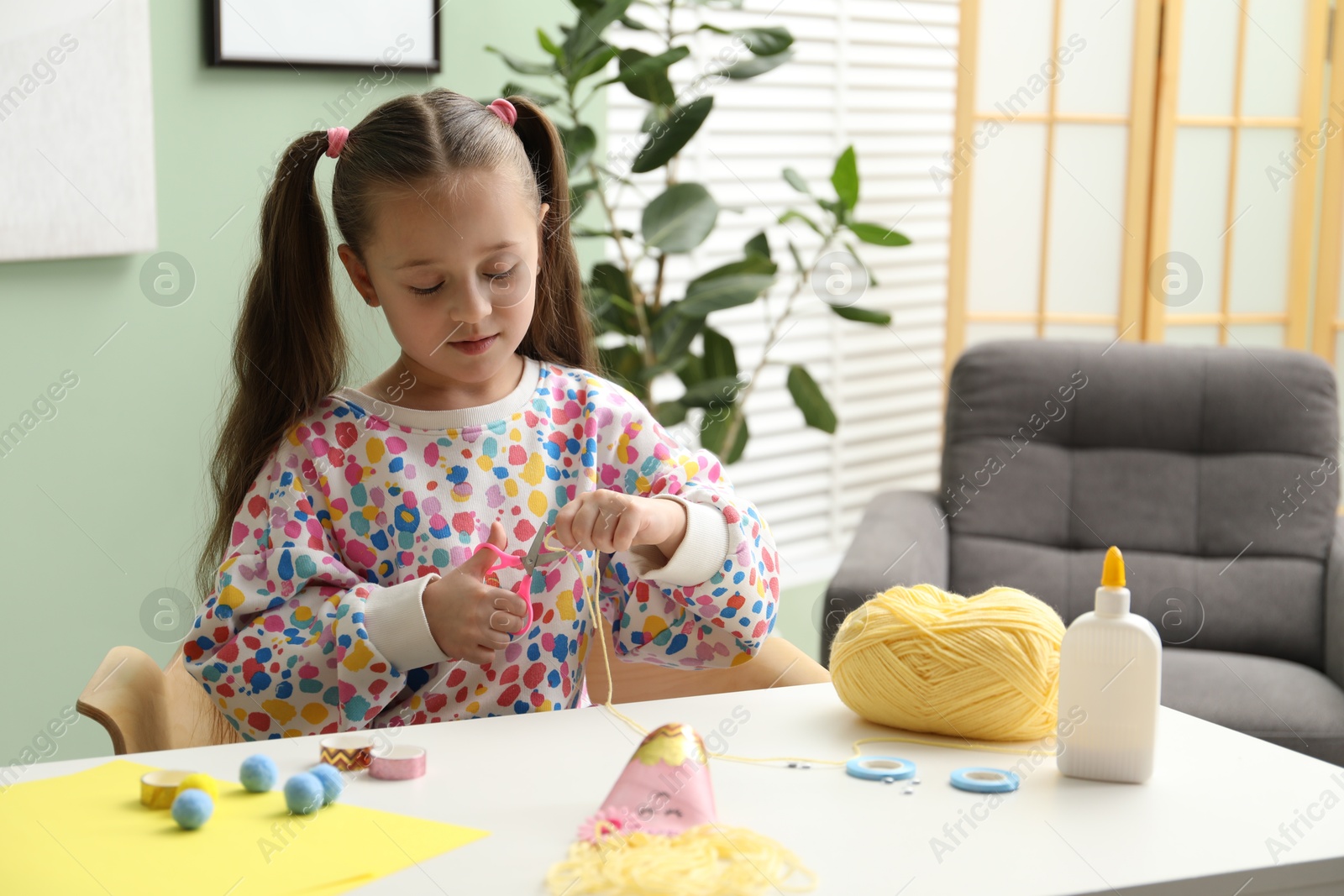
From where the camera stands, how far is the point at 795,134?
10.5 ft

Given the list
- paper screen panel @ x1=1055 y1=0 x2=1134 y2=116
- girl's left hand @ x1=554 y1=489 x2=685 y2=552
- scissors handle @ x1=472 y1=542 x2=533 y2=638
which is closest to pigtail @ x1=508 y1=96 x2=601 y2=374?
scissors handle @ x1=472 y1=542 x2=533 y2=638

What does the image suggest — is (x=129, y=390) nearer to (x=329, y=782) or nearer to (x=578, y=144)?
(x=578, y=144)

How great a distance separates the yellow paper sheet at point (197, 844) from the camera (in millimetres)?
805

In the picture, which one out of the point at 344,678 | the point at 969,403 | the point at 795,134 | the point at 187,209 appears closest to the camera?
the point at 344,678

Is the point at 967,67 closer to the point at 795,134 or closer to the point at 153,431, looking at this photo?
the point at 795,134

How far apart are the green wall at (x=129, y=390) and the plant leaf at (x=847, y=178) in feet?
2.92

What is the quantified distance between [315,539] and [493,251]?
0.34m

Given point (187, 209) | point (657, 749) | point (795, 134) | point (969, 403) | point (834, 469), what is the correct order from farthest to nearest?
point (834, 469) < point (795, 134) < point (969, 403) < point (187, 209) < point (657, 749)

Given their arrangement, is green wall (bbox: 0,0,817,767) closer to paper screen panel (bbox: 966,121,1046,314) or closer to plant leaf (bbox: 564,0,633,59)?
plant leaf (bbox: 564,0,633,59)

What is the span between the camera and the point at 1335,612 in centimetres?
226

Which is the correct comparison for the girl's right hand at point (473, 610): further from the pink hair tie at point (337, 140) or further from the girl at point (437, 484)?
the pink hair tie at point (337, 140)

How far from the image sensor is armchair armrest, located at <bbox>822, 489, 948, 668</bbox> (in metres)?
2.00

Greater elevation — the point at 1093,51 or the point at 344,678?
the point at 1093,51

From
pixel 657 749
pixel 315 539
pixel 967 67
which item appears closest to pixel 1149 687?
pixel 657 749
